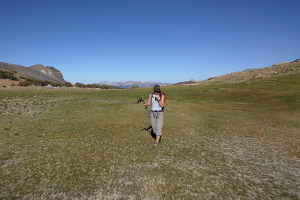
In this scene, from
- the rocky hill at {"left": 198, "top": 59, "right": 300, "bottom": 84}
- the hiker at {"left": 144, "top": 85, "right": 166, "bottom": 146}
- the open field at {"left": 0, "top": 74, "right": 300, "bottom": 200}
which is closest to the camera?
the open field at {"left": 0, "top": 74, "right": 300, "bottom": 200}

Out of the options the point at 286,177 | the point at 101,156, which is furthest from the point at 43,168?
the point at 286,177

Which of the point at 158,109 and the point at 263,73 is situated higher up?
the point at 263,73

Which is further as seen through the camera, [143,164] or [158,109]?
[158,109]

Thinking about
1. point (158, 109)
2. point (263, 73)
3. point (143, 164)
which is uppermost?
point (263, 73)

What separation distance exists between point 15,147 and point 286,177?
16.5 metres

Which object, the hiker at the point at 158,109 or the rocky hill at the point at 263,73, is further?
the rocky hill at the point at 263,73

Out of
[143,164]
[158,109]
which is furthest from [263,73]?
[143,164]

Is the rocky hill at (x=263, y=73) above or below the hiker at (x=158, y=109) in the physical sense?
above

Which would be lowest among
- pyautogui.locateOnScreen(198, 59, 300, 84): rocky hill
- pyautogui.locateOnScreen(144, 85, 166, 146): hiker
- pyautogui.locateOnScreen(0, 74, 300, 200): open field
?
pyautogui.locateOnScreen(0, 74, 300, 200): open field

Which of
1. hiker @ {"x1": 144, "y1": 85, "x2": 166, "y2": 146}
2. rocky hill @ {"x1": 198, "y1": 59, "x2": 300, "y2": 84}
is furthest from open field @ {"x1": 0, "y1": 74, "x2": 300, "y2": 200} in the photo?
rocky hill @ {"x1": 198, "y1": 59, "x2": 300, "y2": 84}

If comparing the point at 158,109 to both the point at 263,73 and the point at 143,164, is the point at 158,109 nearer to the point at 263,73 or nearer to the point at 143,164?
the point at 143,164

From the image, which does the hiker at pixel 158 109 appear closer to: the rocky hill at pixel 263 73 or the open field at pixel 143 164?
the open field at pixel 143 164

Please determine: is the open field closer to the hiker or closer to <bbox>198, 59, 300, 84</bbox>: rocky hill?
the hiker

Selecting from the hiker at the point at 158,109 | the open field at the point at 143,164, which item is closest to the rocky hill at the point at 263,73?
the open field at the point at 143,164
